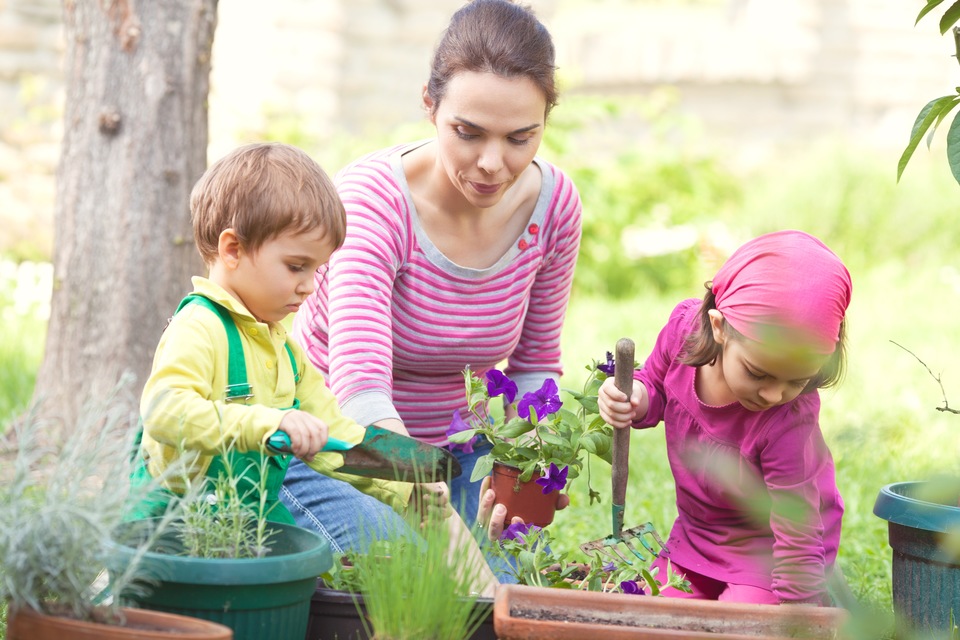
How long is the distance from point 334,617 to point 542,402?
64 centimetres

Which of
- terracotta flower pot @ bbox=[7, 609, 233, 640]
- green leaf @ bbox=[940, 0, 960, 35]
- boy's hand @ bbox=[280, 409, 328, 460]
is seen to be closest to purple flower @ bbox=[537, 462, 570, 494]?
boy's hand @ bbox=[280, 409, 328, 460]

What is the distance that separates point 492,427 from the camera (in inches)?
92.7

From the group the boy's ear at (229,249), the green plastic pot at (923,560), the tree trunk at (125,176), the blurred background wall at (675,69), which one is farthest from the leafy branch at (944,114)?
the blurred background wall at (675,69)

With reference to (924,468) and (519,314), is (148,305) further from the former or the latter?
(924,468)

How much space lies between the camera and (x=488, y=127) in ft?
7.89

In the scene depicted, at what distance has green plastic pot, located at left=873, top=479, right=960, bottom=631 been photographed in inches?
86.3

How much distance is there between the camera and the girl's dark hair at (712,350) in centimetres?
226

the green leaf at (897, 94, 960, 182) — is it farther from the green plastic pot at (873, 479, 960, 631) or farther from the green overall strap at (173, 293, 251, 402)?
the green overall strap at (173, 293, 251, 402)

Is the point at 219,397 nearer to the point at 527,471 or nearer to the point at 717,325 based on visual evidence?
the point at 527,471

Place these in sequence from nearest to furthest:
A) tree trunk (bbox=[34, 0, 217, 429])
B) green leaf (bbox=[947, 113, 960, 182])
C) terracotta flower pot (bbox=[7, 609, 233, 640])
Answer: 1. terracotta flower pot (bbox=[7, 609, 233, 640])
2. green leaf (bbox=[947, 113, 960, 182])
3. tree trunk (bbox=[34, 0, 217, 429])

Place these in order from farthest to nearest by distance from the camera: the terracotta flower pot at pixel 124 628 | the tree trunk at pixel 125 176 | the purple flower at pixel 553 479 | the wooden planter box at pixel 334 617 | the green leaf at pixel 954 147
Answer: the tree trunk at pixel 125 176
the purple flower at pixel 553 479
the wooden planter box at pixel 334 617
the green leaf at pixel 954 147
the terracotta flower pot at pixel 124 628

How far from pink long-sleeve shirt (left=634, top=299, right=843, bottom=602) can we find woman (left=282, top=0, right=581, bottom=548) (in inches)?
17.7

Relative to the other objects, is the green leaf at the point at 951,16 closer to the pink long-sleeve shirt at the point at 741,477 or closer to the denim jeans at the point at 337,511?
the pink long-sleeve shirt at the point at 741,477

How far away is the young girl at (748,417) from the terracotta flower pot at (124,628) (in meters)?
0.97
